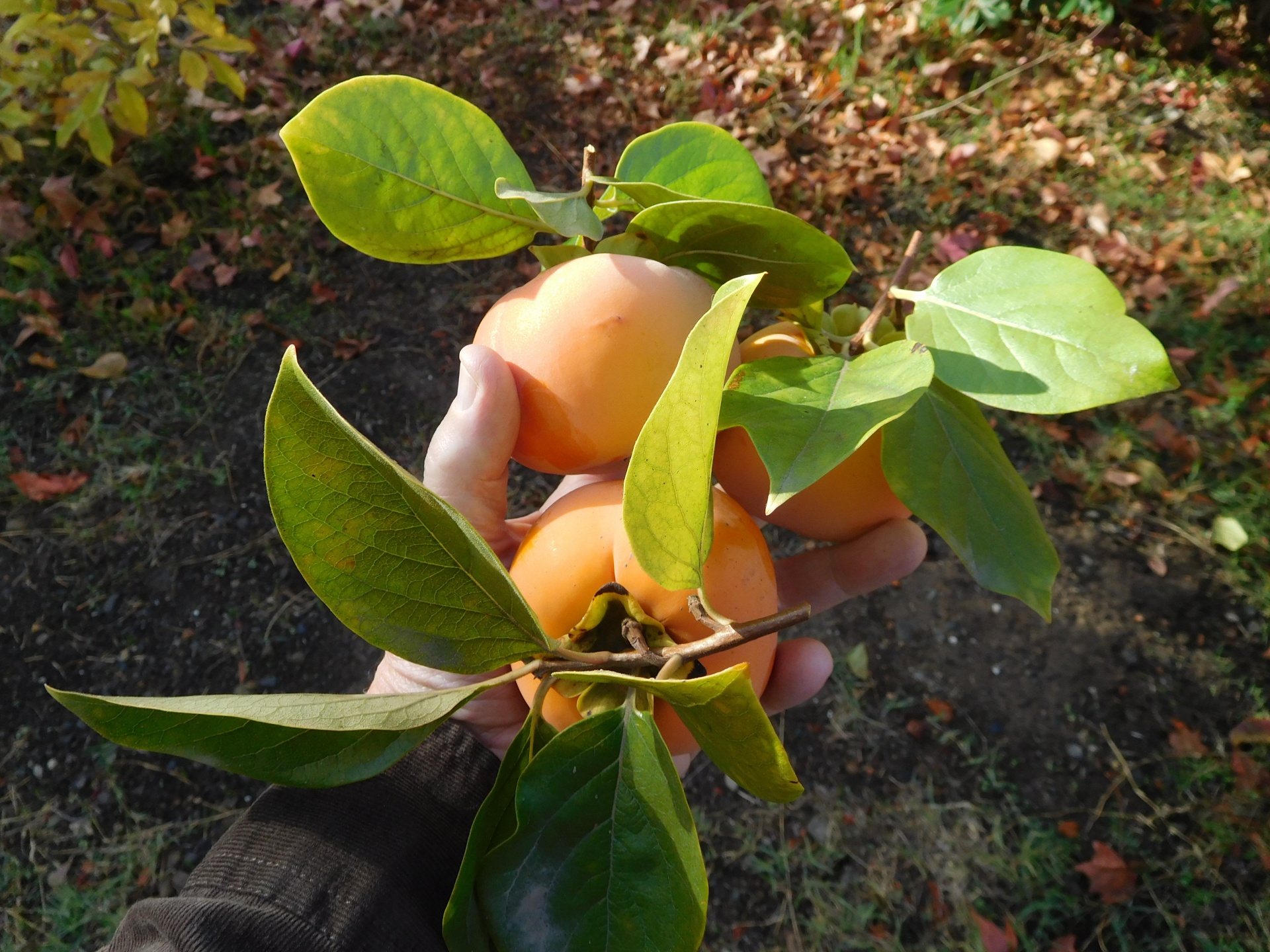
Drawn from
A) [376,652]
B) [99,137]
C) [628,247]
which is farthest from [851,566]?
[99,137]

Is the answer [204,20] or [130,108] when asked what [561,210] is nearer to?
[204,20]

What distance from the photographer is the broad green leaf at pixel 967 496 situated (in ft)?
3.37

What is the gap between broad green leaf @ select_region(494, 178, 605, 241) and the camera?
0.96 meters

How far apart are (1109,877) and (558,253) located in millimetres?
1887

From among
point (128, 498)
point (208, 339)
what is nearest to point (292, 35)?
point (208, 339)

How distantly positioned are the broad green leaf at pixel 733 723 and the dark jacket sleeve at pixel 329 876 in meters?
Answer: 0.55

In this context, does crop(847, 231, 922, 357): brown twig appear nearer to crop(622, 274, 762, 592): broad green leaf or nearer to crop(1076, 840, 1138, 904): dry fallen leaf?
crop(622, 274, 762, 592): broad green leaf

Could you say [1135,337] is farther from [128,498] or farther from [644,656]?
[128,498]

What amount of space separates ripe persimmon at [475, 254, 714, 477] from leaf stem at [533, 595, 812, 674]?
0.24 metres

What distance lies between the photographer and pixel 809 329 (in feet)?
3.77

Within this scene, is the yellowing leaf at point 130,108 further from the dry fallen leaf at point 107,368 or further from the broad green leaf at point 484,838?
the broad green leaf at point 484,838

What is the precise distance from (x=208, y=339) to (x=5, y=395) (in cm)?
62

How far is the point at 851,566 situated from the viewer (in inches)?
65.1

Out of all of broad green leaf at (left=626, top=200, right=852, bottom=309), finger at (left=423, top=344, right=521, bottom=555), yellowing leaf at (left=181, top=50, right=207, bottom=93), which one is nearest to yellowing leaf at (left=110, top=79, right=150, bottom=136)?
yellowing leaf at (left=181, top=50, right=207, bottom=93)
